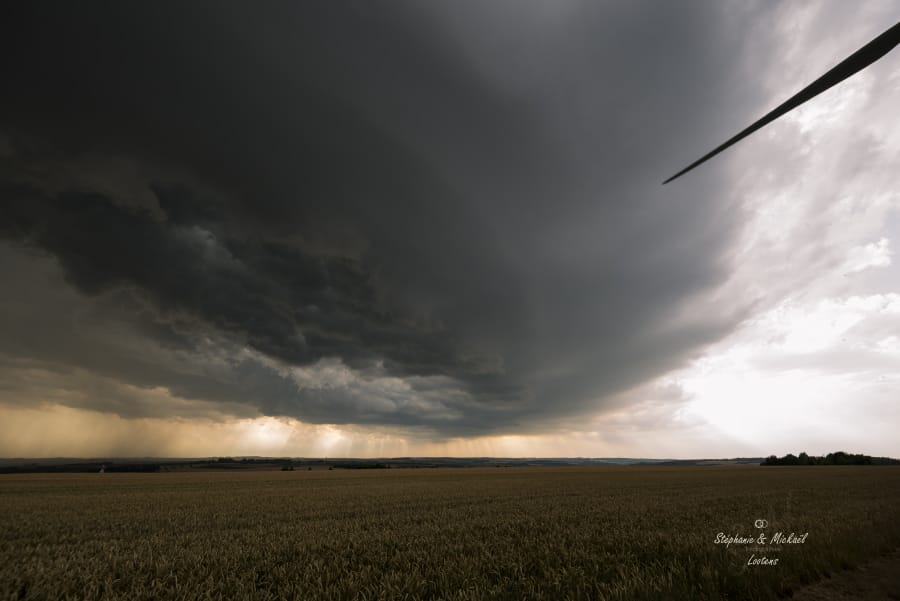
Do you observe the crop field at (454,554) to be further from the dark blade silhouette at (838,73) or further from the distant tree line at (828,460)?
the distant tree line at (828,460)

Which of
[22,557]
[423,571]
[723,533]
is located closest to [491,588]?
[423,571]

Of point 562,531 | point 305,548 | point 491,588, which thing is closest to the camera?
point 491,588

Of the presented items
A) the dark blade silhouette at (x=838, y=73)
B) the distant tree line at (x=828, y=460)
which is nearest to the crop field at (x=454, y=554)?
the dark blade silhouette at (x=838, y=73)

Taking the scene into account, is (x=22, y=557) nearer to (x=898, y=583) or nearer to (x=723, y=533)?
(x=723, y=533)

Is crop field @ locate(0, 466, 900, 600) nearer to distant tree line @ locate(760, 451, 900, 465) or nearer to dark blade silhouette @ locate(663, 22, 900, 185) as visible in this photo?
dark blade silhouette @ locate(663, 22, 900, 185)

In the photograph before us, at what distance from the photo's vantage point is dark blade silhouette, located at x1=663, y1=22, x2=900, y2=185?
8.91 ft

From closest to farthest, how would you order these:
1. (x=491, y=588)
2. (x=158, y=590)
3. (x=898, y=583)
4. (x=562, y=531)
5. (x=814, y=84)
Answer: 1. (x=814, y=84)
2. (x=491, y=588)
3. (x=158, y=590)
4. (x=898, y=583)
5. (x=562, y=531)

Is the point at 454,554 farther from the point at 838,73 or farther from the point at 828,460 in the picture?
the point at 828,460

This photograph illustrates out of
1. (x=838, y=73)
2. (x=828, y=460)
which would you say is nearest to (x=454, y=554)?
(x=838, y=73)

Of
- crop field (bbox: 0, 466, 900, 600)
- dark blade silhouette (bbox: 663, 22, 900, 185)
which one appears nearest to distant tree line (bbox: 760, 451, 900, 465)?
crop field (bbox: 0, 466, 900, 600)

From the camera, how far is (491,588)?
7.67m

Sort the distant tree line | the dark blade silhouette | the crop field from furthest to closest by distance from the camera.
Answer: the distant tree line < the crop field < the dark blade silhouette

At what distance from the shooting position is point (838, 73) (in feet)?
10.1

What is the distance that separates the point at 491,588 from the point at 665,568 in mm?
4347
